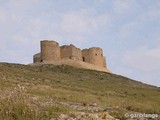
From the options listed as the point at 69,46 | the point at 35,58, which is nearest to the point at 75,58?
the point at 69,46

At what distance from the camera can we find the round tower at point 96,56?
6216 cm

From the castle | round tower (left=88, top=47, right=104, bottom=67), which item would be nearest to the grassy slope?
the castle

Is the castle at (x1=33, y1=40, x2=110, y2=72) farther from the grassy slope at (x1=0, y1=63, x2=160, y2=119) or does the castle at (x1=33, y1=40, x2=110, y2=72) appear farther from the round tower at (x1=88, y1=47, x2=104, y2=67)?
the grassy slope at (x1=0, y1=63, x2=160, y2=119)

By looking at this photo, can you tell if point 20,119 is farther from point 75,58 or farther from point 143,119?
point 75,58

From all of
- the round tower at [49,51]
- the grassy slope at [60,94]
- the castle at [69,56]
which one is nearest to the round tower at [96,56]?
the castle at [69,56]

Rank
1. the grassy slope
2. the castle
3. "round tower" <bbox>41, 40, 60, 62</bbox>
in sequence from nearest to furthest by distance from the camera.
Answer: the grassy slope, the castle, "round tower" <bbox>41, 40, 60, 62</bbox>

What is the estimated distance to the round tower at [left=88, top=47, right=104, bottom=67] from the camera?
62.2 m

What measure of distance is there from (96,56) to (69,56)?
5769 mm

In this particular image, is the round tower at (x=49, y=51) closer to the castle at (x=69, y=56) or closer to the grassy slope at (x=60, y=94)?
the castle at (x=69, y=56)

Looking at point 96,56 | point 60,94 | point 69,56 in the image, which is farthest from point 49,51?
point 60,94

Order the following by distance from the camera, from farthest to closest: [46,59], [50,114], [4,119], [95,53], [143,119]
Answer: [95,53] → [46,59] → [143,119] → [50,114] → [4,119]

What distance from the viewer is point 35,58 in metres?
63.4

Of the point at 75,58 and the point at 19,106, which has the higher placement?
the point at 75,58

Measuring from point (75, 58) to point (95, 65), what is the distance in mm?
4389
